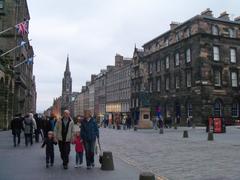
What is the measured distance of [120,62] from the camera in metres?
101

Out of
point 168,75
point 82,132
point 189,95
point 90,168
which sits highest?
point 168,75

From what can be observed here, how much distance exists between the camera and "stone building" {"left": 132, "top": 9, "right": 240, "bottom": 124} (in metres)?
48.9

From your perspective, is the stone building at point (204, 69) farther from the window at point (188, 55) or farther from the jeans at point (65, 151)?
the jeans at point (65, 151)

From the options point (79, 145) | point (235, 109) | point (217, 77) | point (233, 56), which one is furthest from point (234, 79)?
point (79, 145)

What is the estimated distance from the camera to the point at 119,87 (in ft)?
310

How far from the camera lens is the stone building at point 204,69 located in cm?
4894

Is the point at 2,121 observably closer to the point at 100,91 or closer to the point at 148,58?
the point at 148,58

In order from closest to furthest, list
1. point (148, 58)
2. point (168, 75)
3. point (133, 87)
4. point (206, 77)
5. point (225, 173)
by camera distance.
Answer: point (225, 173) < point (206, 77) < point (168, 75) < point (148, 58) < point (133, 87)

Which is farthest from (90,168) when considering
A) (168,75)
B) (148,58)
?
(148,58)

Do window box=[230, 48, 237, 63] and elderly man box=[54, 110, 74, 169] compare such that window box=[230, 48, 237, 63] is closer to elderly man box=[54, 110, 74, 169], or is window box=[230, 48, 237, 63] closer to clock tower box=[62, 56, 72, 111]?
elderly man box=[54, 110, 74, 169]

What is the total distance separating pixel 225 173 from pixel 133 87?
66.8 meters

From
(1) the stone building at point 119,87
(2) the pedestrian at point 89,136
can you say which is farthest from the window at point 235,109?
(2) the pedestrian at point 89,136

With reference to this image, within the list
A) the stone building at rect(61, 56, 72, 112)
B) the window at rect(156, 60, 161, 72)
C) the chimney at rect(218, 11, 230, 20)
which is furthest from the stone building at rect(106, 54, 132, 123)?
the stone building at rect(61, 56, 72, 112)

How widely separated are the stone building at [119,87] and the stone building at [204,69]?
99.9 ft
